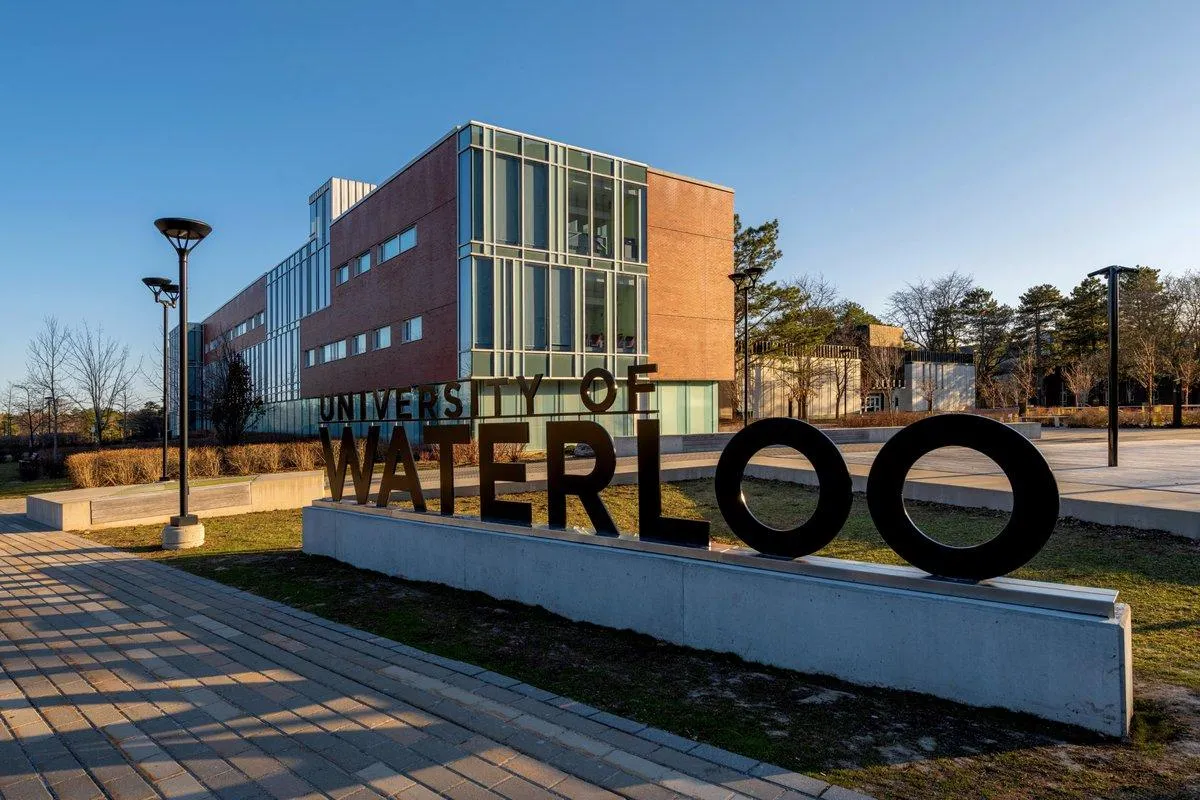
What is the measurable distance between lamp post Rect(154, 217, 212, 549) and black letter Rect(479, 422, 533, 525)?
6.19 meters

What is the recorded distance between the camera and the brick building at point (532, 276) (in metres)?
28.2

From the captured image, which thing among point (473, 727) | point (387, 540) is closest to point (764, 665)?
point (473, 727)

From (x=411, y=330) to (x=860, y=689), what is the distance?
29827 millimetres

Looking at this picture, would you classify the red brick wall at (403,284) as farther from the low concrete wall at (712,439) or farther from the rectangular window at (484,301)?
the low concrete wall at (712,439)

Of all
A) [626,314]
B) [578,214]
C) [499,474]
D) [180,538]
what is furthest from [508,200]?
[499,474]

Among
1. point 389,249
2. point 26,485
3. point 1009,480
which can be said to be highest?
point 389,249

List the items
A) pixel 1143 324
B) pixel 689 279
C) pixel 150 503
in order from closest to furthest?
pixel 150 503 < pixel 689 279 < pixel 1143 324

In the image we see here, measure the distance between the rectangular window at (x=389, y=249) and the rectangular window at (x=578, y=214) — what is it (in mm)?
9079

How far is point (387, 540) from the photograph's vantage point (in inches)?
348

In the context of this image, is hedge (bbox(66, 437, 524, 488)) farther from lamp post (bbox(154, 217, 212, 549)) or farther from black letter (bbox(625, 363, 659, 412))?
black letter (bbox(625, 363, 659, 412))

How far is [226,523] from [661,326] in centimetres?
2413

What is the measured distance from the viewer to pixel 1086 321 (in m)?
65.6

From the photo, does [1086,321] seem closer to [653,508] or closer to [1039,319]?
[1039,319]

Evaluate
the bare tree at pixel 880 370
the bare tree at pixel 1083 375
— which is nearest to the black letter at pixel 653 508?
the bare tree at pixel 880 370
